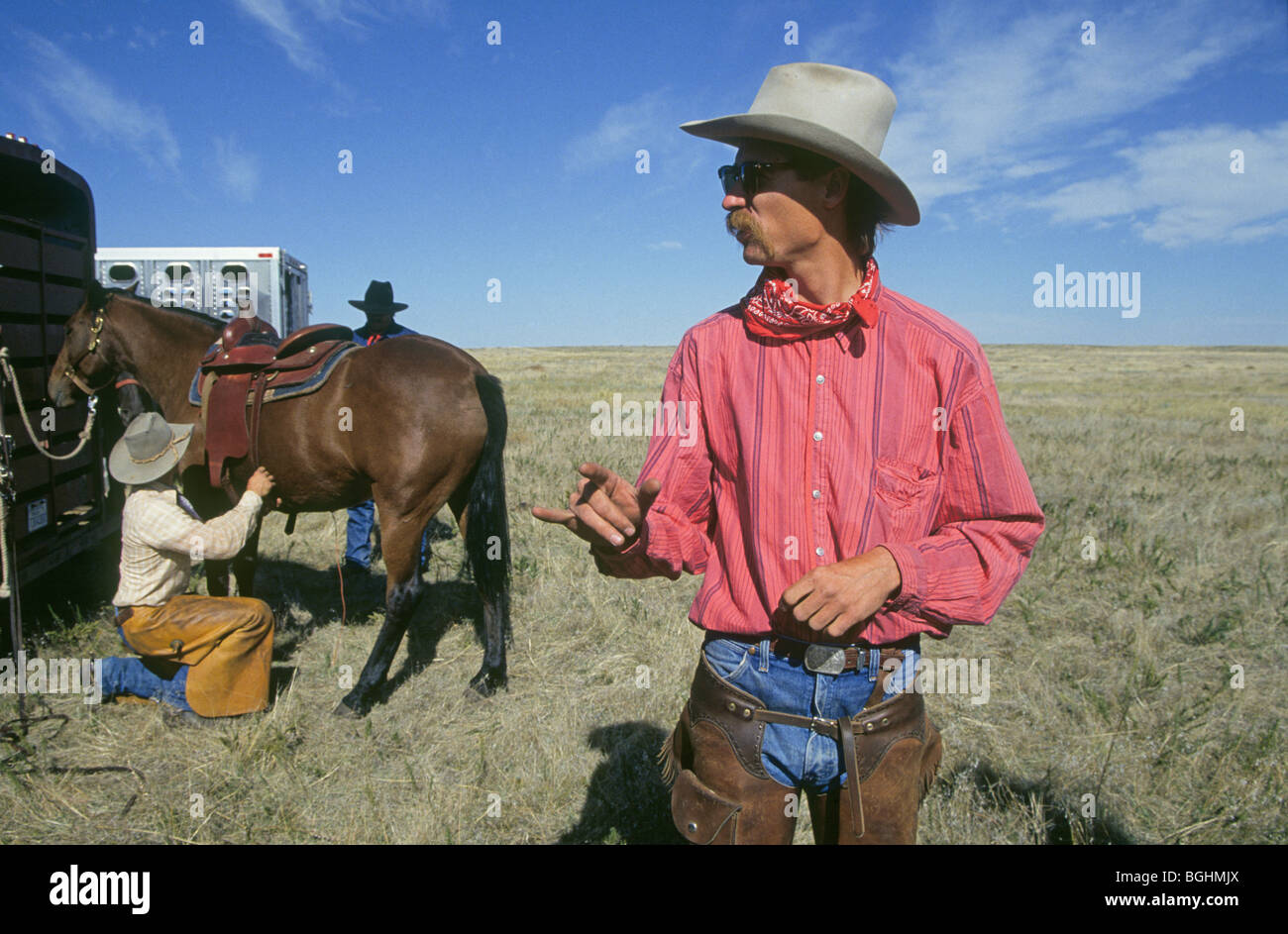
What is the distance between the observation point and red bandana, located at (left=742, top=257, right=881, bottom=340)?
62.1 inches

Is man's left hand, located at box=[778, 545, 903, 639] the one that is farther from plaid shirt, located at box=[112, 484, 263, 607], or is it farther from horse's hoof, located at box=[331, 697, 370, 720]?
horse's hoof, located at box=[331, 697, 370, 720]

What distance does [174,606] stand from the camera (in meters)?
3.90

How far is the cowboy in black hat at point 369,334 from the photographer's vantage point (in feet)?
21.7

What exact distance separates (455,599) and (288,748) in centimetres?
240

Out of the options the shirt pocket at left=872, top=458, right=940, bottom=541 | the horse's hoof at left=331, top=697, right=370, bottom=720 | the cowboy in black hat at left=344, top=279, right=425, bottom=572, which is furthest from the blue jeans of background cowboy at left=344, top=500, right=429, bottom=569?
the shirt pocket at left=872, top=458, right=940, bottom=541

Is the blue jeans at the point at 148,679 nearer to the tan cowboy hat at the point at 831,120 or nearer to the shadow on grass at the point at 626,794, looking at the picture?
the shadow on grass at the point at 626,794

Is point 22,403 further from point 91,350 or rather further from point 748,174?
point 748,174

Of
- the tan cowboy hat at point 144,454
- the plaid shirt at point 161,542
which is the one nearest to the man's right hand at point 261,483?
the plaid shirt at point 161,542

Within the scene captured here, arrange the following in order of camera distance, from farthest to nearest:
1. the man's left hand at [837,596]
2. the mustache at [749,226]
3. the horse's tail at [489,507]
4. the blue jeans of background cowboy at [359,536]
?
1. the blue jeans of background cowboy at [359,536]
2. the horse's tail at [489,507]
3. the mustache at [749,226]
4. the man's left hand at [837,596]

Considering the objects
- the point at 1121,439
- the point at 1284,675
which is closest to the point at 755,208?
the point at 1284,675

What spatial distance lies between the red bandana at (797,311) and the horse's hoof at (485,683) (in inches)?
136

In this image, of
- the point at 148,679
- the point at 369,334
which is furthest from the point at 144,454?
the point at 369,334

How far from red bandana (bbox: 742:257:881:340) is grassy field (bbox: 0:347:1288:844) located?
2.38 m
